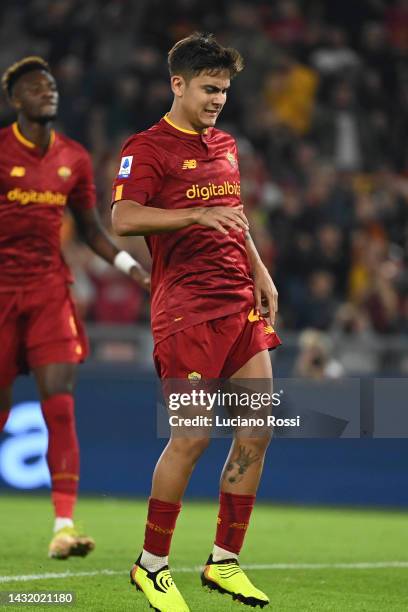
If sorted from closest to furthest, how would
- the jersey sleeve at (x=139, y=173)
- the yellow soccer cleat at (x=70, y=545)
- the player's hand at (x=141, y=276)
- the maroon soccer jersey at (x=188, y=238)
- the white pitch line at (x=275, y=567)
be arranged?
the jersey sleeve at (x=139, y=173)
the maroon soccer jersey at (x=188, y=238)
the white pitch line at (x=275, y=567)
the yellow soccer cleat at (x=70, y=545)
the player's hand at (x=141, y=276)

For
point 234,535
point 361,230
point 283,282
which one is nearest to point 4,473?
point 283,282

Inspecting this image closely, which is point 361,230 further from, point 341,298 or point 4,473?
point 4,473

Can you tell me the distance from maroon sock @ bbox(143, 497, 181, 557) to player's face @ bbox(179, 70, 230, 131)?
66.1 inches

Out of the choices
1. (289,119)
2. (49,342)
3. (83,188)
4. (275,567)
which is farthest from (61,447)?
(289,119)

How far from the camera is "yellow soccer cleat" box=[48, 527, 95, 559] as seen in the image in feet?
24.9

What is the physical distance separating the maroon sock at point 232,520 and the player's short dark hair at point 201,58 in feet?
6.11

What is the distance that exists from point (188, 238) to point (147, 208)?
1.01 ft

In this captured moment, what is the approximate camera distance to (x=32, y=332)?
805 centimetres

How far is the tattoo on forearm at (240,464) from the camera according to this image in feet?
20.3

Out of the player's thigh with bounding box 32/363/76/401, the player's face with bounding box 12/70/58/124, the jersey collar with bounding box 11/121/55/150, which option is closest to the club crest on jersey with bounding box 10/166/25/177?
the jersey collar with bounding box 11/121/55/150

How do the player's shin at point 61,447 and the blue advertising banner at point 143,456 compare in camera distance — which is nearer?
the player's shin at point 61,447

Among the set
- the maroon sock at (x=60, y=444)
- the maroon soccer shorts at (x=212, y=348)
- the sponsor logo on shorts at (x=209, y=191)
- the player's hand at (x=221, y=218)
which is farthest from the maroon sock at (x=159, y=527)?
the maroon sock at (x=60, y=444)

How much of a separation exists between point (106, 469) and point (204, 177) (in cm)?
679

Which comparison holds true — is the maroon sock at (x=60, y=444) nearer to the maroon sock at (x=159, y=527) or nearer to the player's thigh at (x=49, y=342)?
the player's thigh at (x=49, y=342)
